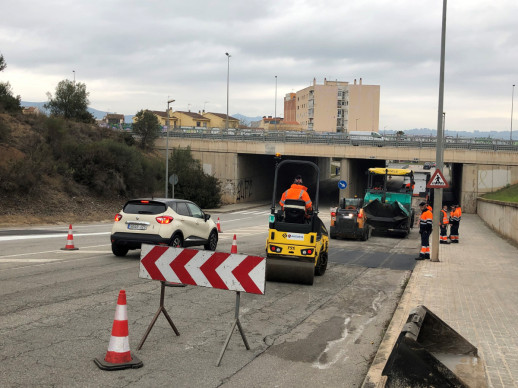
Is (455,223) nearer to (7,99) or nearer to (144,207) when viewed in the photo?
(144,207)

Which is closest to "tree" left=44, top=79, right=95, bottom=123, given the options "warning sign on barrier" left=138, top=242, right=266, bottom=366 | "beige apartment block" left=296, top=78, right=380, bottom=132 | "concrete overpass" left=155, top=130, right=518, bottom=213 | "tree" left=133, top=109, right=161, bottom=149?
"tree" left=133, top=109, right=161, bottom=149

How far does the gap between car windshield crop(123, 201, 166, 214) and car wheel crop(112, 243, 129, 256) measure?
1053mm

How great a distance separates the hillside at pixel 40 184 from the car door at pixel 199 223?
46.8ft

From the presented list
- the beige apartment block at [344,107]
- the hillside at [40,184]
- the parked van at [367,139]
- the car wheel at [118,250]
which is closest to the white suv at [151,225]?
the car wheel at [118,250]

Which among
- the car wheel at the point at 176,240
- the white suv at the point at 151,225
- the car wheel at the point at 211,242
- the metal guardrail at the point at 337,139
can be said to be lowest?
the car wheel at the point at 211,242

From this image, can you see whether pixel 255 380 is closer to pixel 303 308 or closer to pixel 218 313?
pixel 218 313

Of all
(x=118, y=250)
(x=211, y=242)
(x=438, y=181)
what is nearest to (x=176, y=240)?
(x=118, y=250)

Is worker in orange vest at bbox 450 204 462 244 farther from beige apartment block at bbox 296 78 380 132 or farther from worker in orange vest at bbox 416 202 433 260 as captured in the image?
beige apartment block at bbox 296 78 380 132

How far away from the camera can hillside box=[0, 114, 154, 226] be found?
2906 centimetres

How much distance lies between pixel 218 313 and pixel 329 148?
1701 inches

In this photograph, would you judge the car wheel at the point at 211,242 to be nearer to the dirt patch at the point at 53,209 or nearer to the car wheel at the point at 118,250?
the car wheel at the point at 118,250

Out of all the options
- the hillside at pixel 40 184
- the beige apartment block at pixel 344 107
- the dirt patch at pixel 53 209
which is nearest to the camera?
the dirt patch at pixel 53 209

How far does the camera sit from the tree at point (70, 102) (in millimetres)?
52594

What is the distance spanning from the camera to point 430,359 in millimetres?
5195
